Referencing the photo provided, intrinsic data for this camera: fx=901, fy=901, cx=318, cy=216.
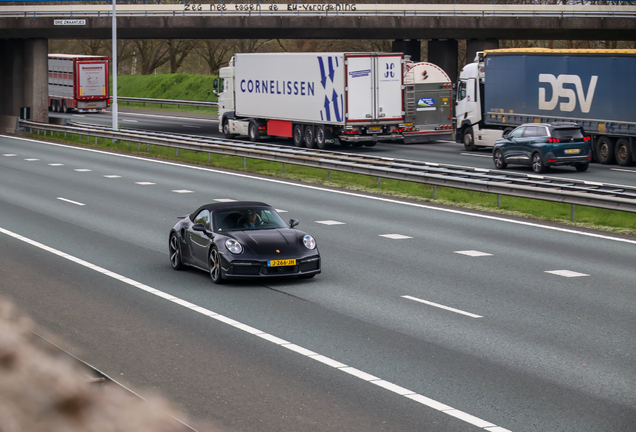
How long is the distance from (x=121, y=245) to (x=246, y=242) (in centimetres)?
444

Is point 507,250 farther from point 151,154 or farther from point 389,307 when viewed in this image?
point 151,154

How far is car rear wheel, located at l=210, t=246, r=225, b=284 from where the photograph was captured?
13167 millimetres

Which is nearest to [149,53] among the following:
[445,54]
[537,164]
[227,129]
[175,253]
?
[445,54]

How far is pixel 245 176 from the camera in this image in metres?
29.9

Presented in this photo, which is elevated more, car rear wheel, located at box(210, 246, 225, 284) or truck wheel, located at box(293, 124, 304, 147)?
truck wheel, located at box(293, 124, 304, 147)

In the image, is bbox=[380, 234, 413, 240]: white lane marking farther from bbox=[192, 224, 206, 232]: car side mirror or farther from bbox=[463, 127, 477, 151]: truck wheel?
bbox=[463, 127, 477, 151]: truck wheel

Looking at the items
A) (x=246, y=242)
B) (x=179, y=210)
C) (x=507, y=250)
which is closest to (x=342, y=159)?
(x=179, y=210)

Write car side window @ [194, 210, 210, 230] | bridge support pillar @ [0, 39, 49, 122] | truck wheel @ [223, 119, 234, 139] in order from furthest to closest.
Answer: bridge support pillar @ [0, 39, 49, 122], truck wheel @ [223, 119, 234, 139], car side window @ [194, 210, 210, 230]

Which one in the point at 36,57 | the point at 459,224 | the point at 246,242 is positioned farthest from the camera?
the point at 36,57

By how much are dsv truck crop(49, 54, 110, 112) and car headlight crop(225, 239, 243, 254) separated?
59.2 metres

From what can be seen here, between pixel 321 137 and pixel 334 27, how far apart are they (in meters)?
15.1

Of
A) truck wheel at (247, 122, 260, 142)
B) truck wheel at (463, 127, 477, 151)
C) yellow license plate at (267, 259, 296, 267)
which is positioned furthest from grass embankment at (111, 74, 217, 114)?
yellow license plate at (267, 259, 296, 267)

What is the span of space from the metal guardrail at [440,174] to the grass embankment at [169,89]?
40603 millimetres

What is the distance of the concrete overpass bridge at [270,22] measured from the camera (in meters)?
51.1
